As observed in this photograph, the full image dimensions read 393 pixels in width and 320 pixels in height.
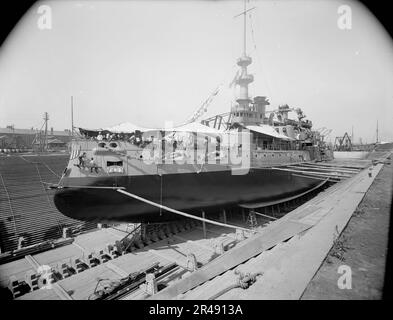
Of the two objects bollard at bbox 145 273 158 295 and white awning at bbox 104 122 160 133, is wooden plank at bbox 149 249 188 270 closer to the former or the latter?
bollard at bbox 145 273 158 295

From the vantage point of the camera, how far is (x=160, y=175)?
29.9ft

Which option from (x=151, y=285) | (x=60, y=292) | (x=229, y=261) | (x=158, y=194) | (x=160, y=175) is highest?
(x=160, y=175)

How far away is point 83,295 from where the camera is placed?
6.86 metres

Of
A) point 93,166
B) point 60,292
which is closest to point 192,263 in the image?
point 60,292

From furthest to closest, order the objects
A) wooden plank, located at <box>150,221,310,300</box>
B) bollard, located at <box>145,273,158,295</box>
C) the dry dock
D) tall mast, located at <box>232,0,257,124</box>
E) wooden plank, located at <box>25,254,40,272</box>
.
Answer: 1. tall mast, located at <box>232,0,257,124</box>
2. wooden plank, located at <box>25,254,40,272</box>
3. bollard, located at <box>145,273,158,295</box>
4. wooden plank, located at <box>150,221,310,300</box>
5. the dry dock

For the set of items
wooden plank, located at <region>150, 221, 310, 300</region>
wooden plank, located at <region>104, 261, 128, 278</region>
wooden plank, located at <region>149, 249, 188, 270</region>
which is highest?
wooden plank, located at <region>150, 221, 310, 300</region>

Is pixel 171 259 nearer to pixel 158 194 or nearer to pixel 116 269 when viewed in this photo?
pixel 116 269

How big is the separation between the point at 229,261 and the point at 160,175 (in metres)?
5.61

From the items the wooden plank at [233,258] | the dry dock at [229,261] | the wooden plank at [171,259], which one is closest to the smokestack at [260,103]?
the dry dock at [229,261]

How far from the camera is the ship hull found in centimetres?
819

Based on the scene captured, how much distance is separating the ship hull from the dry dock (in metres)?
1.70

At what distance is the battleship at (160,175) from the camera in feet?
27.1

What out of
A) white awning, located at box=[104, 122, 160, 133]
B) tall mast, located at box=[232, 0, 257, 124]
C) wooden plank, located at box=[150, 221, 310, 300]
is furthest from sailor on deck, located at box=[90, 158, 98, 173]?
tall mast, located at box=[232, 0, 257, 124]
